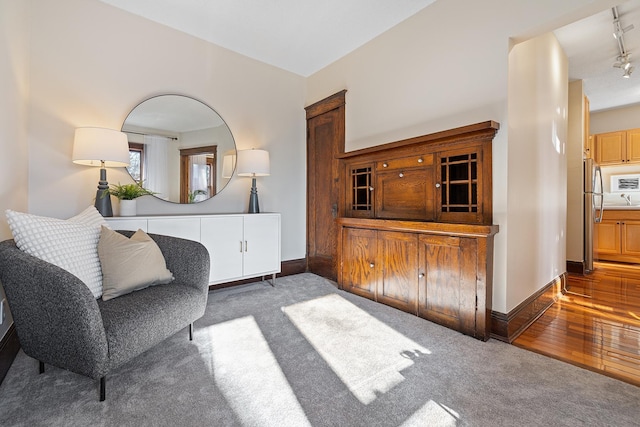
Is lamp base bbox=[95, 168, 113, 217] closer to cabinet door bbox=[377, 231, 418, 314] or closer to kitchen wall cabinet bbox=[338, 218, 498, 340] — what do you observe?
kitchen wall cabinet bbox=[338, 218, 498, 340]

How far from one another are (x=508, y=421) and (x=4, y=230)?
8.82ft

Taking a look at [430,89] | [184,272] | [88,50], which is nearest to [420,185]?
[430,89]

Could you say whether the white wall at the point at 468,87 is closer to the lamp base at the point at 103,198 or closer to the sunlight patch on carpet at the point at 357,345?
the sunlight patch on carpet at the point at 357,345

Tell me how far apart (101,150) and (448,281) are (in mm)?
2766

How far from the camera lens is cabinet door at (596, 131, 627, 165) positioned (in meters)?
4.93

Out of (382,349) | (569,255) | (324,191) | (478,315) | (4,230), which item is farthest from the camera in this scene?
(569,255)

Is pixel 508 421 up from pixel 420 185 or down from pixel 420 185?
down

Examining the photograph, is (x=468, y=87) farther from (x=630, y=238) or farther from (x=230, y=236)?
(x=630, y=238)

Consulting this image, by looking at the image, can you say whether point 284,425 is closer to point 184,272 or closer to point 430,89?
point 184,272

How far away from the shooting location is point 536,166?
2.46 m

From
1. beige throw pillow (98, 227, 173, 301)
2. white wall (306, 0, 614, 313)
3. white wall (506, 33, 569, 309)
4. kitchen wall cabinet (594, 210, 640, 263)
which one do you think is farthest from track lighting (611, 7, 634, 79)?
beige throw pillow (98, 227, 173, 301)

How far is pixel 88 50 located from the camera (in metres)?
2.47

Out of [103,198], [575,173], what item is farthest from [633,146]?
[103,198]

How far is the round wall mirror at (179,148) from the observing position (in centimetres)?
276
